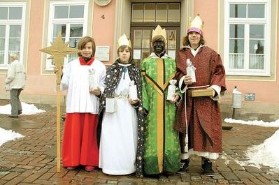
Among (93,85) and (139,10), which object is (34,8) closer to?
(139,10)

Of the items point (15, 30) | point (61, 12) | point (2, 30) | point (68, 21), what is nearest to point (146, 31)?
point (68, 21)

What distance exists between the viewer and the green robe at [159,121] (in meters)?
4.18

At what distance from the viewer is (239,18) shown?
10047mm

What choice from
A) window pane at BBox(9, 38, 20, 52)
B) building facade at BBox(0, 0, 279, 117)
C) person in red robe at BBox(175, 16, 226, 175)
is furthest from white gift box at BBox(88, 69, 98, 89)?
window pane at BBox(9, 38, 20, 52)

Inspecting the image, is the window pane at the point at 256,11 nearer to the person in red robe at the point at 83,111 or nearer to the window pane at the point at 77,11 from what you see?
the window pane at the point at 77,11

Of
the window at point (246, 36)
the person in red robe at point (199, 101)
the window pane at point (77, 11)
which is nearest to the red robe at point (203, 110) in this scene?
the person in red robe at point (199, 101)

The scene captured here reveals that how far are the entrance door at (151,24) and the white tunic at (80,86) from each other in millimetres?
6327

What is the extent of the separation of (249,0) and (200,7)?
134 centimetres

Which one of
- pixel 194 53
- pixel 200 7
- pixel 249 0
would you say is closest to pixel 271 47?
pixel 249 0

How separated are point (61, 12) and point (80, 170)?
7.53 m

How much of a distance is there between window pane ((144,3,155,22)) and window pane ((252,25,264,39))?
2.84 m

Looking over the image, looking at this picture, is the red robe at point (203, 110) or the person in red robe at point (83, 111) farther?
the person in red robe at point (83, 111)

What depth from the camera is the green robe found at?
4180 millimetres

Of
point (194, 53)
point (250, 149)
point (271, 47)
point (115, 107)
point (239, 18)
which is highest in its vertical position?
Answer: point (239, 18)
